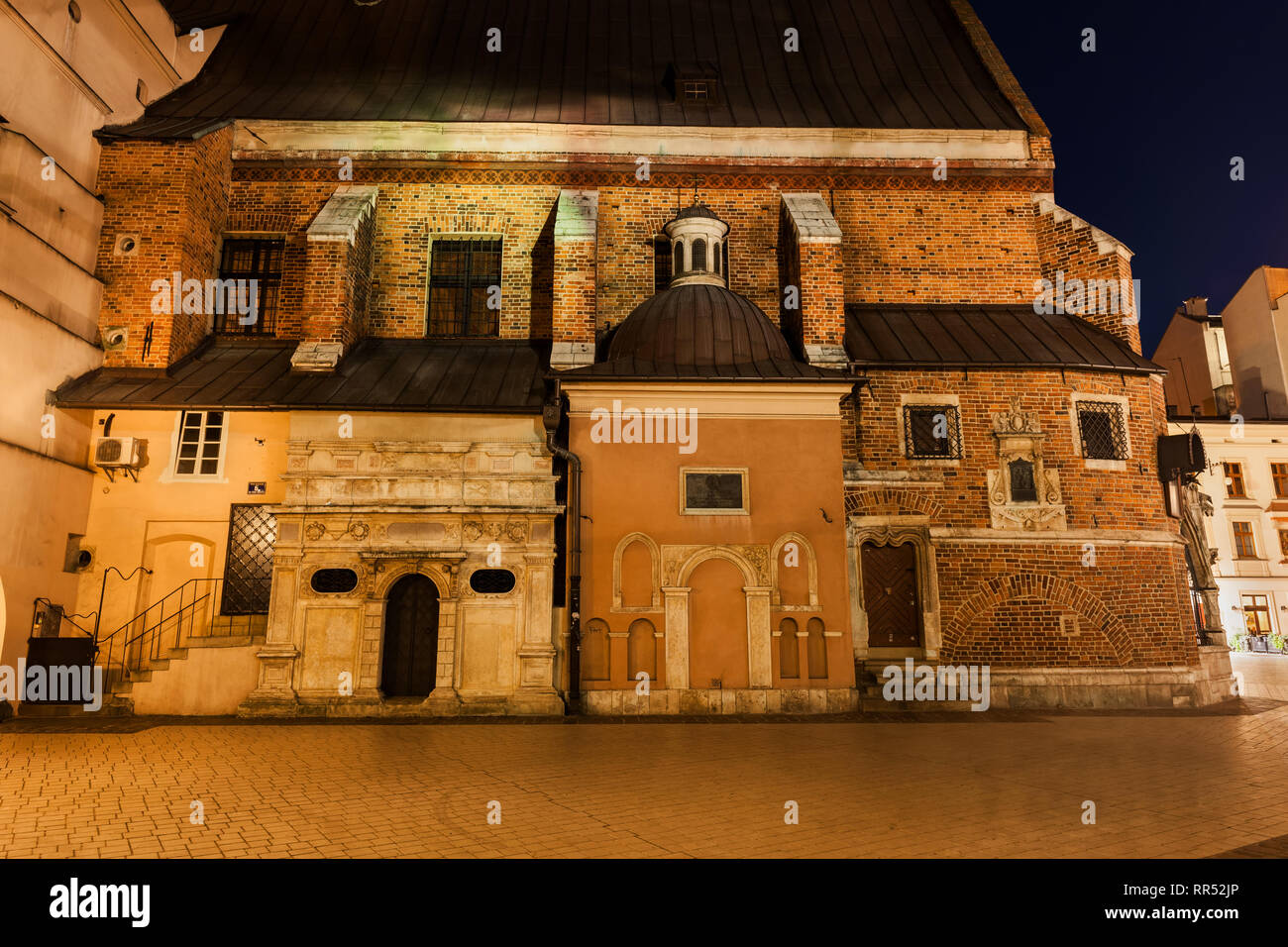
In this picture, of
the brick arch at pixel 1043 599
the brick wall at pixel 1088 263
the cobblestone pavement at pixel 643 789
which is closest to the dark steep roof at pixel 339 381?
the cobblestone pavement at pixel 643 789

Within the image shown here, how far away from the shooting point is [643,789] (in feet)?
22.7

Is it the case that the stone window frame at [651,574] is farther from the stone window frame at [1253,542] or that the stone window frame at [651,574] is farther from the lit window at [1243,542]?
the lit window at [1243,542]

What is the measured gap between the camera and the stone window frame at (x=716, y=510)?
12.8m

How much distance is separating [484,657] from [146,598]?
593 centimetres

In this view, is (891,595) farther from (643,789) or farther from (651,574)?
(643,789)

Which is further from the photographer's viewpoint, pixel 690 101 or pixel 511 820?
pixel 690 101

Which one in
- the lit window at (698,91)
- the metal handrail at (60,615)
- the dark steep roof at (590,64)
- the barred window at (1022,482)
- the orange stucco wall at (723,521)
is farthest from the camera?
the lit window at (698,91)

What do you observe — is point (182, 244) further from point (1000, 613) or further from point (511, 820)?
point (1000, 613)

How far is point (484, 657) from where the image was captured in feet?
41.3

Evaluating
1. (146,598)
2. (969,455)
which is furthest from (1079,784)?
(146,598)

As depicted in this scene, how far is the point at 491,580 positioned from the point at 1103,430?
37.9 ft

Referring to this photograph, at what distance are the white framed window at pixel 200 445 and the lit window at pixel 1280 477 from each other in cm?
3672

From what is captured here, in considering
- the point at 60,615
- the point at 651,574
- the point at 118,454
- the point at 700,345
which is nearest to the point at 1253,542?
the point at 700,345

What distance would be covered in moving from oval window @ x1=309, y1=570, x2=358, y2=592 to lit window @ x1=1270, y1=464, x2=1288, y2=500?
1373 inches
